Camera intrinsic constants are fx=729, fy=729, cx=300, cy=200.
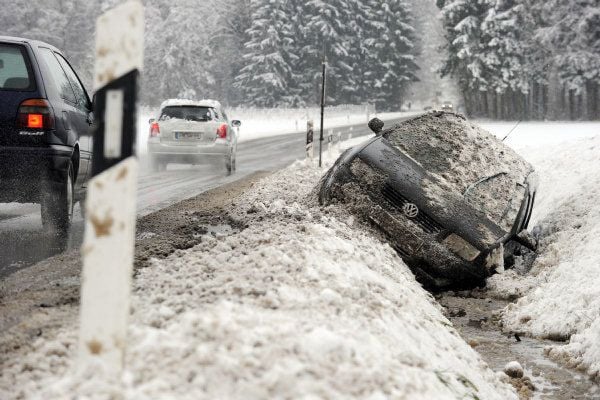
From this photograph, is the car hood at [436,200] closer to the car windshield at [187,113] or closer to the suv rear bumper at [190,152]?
the suv rear bumper at [190,152]

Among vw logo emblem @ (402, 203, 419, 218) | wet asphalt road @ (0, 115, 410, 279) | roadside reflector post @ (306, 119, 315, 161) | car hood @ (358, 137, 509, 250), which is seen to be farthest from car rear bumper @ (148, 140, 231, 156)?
vw logo emblem @ (402, 203, 419, 218)

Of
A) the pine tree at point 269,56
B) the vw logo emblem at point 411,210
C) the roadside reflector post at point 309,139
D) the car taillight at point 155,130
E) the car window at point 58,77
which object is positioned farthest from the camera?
the pine tree at point 269,56

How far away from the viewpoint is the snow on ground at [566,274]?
518 cm

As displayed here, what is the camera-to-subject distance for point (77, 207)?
33.1ft

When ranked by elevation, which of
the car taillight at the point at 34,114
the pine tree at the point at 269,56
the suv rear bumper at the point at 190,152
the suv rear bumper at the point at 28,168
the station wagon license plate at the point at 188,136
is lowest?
the suv rear bumper at the point at 28,168

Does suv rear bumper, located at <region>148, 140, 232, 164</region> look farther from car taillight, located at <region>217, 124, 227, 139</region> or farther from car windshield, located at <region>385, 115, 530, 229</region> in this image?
car windshield, located at <region>385, 115, 530, 229</region>

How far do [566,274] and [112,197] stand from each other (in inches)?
197

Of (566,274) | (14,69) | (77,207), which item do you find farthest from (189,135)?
(566,274)

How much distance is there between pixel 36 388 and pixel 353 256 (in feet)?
9.37

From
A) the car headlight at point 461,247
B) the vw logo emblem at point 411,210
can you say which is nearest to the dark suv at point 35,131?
the vw logo emblem at point 411,210

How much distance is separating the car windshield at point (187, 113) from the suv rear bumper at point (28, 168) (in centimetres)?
979

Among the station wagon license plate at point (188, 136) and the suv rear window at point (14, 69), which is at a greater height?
the suv rear window at point (14, 69)

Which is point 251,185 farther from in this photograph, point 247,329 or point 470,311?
point 247,329

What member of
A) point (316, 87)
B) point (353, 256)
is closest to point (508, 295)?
point (353, 256)
